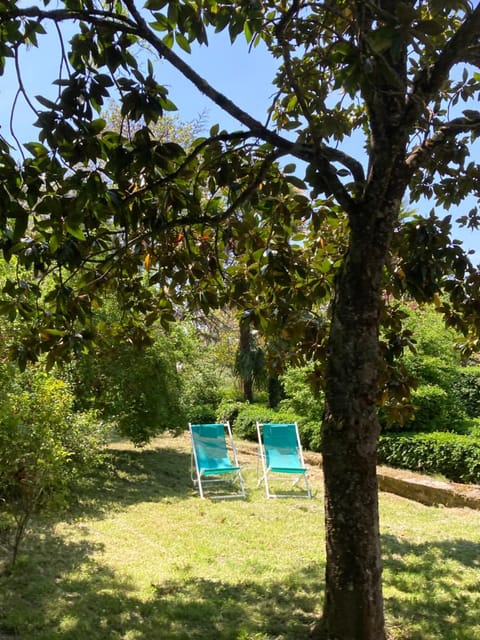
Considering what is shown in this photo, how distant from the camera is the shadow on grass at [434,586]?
11.2 feet

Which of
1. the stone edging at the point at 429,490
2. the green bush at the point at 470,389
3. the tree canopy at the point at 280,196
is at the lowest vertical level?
the stone edging at the point at 429,490

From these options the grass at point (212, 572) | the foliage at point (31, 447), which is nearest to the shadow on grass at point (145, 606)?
the grass at point (212, 572)

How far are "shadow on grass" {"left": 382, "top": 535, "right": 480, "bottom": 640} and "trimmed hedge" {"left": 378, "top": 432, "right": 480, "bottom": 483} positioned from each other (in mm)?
3336

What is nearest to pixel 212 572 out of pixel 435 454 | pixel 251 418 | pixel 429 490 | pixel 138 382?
pixel 429 490

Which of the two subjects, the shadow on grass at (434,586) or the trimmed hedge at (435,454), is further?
the trimmed hedge at (435,454)

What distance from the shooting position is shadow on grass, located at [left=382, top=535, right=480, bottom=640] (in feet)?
11.2

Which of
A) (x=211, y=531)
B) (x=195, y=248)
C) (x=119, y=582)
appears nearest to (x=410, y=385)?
(x=195, y=248)

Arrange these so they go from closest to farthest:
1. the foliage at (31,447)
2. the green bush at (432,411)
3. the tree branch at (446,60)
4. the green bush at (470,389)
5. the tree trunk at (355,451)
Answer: the tree branch at (446,60), the tree trunk at (355,451), the foliage at (31,447), the green bush at (432,411), the green bush at (470,389)

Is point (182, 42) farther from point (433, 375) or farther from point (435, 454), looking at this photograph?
point (433, 375)

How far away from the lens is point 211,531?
20.2 ft

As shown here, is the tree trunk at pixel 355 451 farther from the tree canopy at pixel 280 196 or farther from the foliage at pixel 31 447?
the foliage at pixel 31 447

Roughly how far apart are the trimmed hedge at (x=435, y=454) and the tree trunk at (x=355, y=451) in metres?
6.83

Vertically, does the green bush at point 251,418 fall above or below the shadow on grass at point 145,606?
above

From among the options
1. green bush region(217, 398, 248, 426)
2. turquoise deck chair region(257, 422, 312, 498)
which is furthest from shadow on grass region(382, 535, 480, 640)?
green bush region(217, 398, 248, 426)
